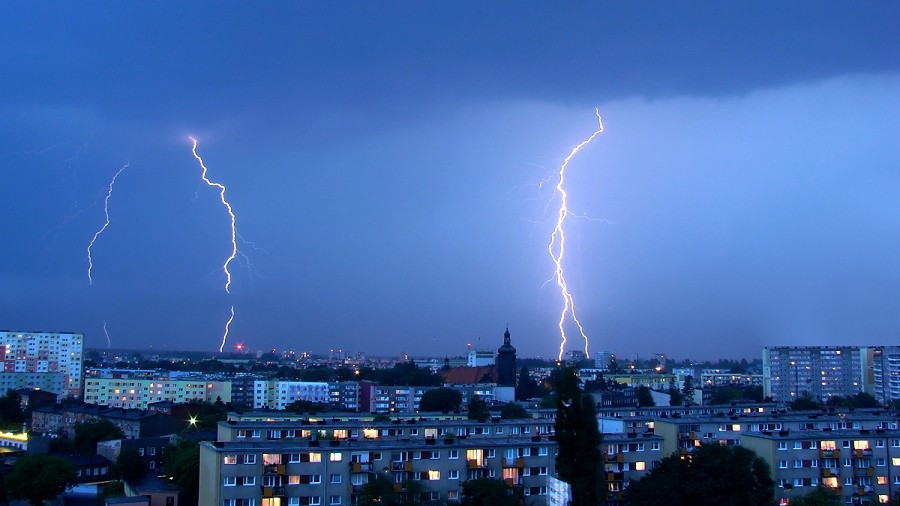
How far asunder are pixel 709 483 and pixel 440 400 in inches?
1000

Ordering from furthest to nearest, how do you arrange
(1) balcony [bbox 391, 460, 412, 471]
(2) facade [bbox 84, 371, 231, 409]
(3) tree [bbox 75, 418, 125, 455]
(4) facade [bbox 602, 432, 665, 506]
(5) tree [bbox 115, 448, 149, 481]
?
(2) facade [bbox 84, 371, 231, 409]
(3) tree [bbox 75, 418, 125, 455]
(5) tree [bbox 115, 448, 149, 481]
(4) facade [bbox 602, 432, 665, 506]
(1) balcony [bbox 391, 460, 412, 471]

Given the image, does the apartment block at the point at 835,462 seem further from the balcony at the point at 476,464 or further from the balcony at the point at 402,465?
the balcony at the point at 402,465

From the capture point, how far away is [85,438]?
28.3 m

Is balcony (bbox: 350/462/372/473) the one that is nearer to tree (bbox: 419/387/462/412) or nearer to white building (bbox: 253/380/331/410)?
tree (bbox: 419/387/462/412)

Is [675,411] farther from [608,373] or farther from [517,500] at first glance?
[608,373]

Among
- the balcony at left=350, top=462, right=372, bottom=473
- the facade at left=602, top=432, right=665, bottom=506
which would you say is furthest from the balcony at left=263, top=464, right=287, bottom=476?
the facade at left=602, top=432, right=665, bottom=506

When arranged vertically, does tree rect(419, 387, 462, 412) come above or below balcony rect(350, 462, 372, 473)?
below

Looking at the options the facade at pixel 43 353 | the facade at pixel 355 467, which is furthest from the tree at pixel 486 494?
the facade at pixel 43 353

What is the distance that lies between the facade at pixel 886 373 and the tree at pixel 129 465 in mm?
45736

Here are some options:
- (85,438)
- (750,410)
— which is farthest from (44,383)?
(750,410)

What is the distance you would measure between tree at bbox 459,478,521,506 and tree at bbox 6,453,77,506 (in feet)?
34.8

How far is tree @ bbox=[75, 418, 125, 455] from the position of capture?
28266 mm

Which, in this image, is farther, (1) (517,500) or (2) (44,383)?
(2) (44,383)

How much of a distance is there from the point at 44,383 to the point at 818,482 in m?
51.4
